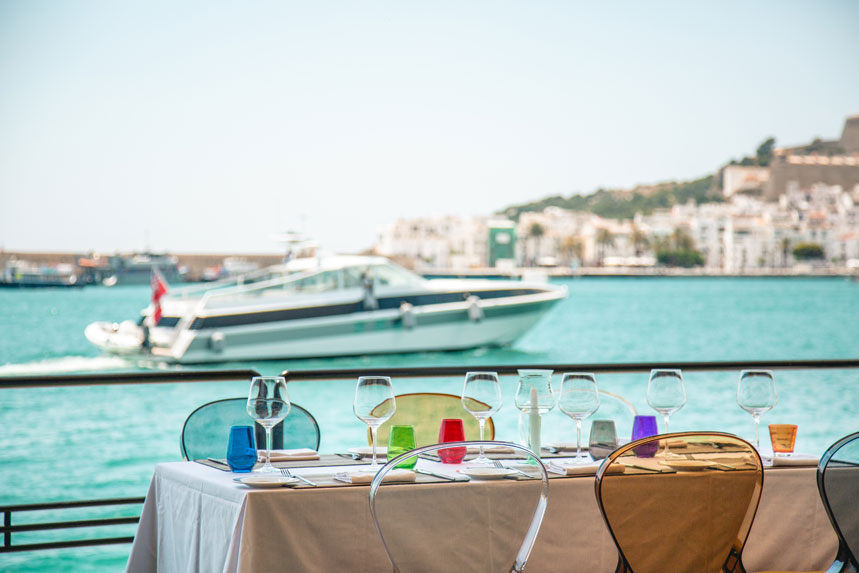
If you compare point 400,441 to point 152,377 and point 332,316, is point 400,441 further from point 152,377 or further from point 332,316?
point 332,316

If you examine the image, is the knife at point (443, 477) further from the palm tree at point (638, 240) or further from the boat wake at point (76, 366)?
the palm tree at point (638, 240)

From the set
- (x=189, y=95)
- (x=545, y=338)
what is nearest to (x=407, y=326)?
(x=545, y=338)

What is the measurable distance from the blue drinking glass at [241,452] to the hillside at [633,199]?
86735 millimetres

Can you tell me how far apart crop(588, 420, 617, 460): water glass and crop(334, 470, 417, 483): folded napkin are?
593 mm

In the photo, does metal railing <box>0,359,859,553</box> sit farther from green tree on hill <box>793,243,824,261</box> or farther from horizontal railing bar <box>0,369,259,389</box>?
green tree on hill <box>793,243,824,261</box>

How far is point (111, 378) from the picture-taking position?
2.99m

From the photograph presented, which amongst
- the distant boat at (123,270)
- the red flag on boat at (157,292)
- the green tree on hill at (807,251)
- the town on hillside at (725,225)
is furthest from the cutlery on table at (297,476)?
the green tree on hill at (807,251)

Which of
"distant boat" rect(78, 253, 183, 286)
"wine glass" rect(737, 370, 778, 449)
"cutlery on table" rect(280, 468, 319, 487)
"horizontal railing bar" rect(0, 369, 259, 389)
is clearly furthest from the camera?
"distant boat" rect(78, 253, 183, 286)

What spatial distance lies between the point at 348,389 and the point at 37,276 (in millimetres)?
60938

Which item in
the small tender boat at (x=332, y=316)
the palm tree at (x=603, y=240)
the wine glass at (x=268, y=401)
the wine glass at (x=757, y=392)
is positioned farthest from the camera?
the palm tree at (x=603, y=240)

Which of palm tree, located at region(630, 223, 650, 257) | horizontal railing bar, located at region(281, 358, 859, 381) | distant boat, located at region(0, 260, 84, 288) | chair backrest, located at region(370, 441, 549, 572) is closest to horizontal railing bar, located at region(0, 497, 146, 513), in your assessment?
horizontal railing bar, located at region(281, 358, 859, 381)

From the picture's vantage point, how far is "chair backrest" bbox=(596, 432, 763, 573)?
6.27 ft

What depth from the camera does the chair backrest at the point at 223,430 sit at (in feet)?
9.12

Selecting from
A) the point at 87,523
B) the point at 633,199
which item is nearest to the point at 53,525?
the point at 87,523
